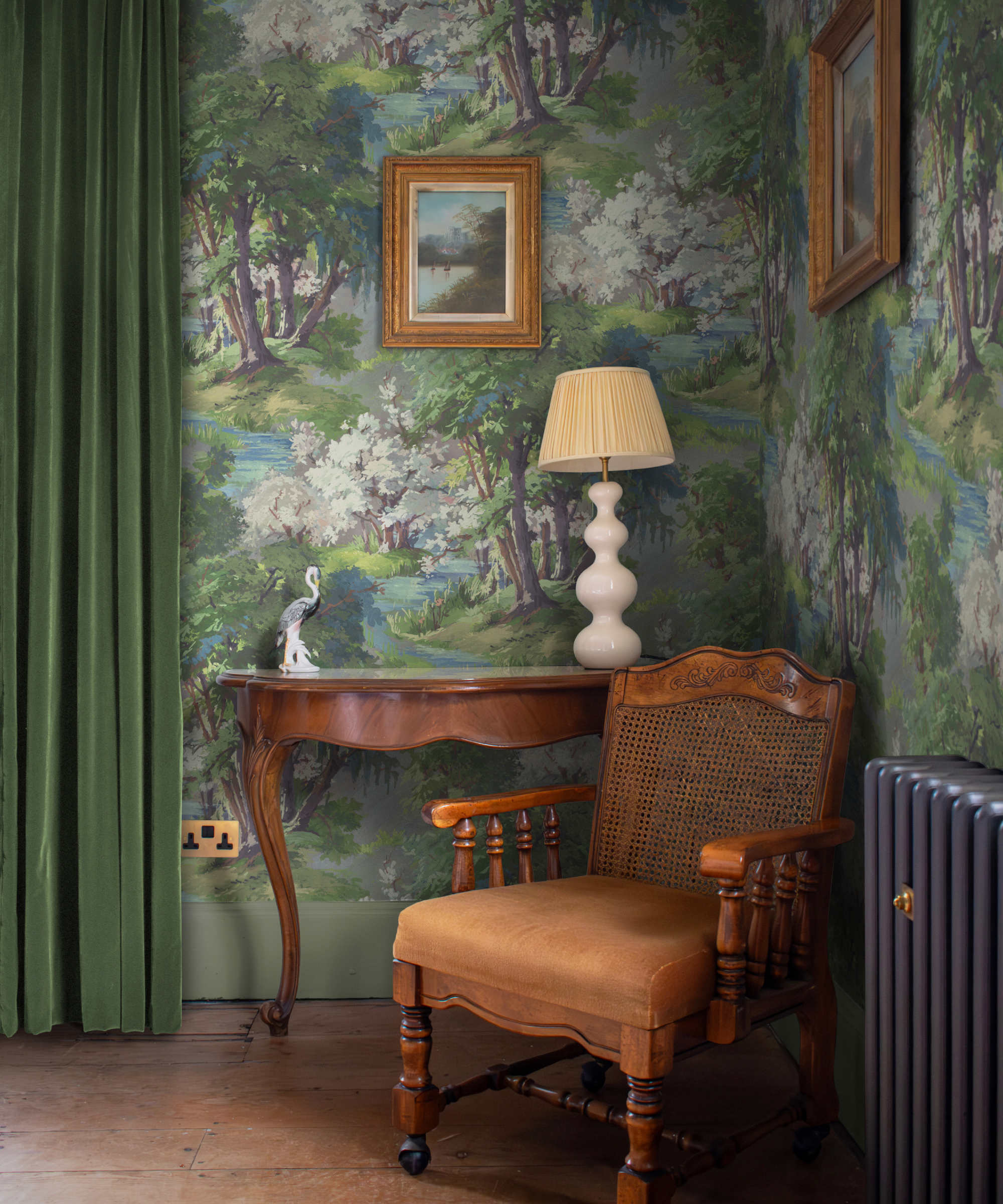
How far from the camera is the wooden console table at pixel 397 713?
6.84ft

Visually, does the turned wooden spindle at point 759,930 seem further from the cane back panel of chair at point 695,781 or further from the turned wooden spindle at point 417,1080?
the turned wooden spindle at point 417,1080

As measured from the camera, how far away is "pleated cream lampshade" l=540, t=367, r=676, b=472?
2.24 m

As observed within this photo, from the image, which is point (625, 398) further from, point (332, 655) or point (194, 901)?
point (194, 901)

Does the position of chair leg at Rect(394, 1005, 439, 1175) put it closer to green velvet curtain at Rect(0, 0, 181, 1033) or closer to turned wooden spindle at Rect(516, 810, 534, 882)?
turned wooden spindle at Rect(516, 810, 534, 882)

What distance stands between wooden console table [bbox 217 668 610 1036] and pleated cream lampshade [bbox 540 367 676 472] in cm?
53

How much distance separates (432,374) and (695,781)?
1.34 meters

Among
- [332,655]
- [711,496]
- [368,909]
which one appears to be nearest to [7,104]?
[332,655]

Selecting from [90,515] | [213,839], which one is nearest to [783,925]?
[213,839]

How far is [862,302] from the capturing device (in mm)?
1867

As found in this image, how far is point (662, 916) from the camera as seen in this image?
5.21ft

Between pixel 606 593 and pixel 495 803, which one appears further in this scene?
pixel 606 593

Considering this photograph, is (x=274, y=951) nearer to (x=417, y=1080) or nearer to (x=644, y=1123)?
(x=417, y=1080)

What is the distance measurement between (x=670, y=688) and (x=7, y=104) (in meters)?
2.18

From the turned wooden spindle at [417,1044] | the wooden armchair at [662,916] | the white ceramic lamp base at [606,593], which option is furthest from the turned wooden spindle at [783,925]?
the white ceramic lamp base at [606,593]
